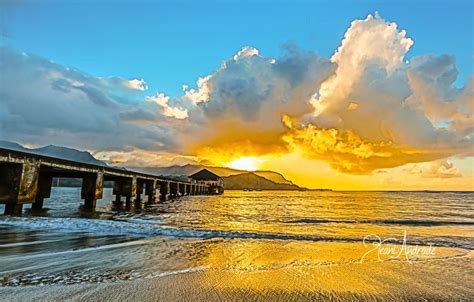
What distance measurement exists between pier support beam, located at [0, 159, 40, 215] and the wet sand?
53.7ft

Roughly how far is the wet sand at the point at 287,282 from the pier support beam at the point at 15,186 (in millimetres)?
16357

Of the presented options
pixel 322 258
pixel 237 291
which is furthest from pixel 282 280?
pixel 322 258

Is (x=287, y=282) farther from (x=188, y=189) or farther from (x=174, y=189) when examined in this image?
(x=188, y=189)

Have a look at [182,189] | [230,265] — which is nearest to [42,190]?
[230,265]

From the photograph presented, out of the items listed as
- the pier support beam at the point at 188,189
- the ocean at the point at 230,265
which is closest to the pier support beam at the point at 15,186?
the ocean at the point at 230,265

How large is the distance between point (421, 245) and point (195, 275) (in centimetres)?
837

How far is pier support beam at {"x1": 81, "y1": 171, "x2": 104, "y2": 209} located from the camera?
98.5ft

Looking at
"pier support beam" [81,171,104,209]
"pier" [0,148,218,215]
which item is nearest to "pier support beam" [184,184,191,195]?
"pier" [0,148,218,215]

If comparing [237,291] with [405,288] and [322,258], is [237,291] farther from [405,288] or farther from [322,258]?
[322,258]

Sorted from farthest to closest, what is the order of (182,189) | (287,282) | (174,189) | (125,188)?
(182,189) → (174,189) → (125,188) → (287,282)

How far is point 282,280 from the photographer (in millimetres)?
5352

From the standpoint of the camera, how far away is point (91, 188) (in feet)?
101

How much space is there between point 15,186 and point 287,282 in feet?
63.3

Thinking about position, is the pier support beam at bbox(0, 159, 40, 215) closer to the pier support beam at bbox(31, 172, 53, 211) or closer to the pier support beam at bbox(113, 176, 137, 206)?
the pier support beam at bbox(31, 172, 53, 211)
